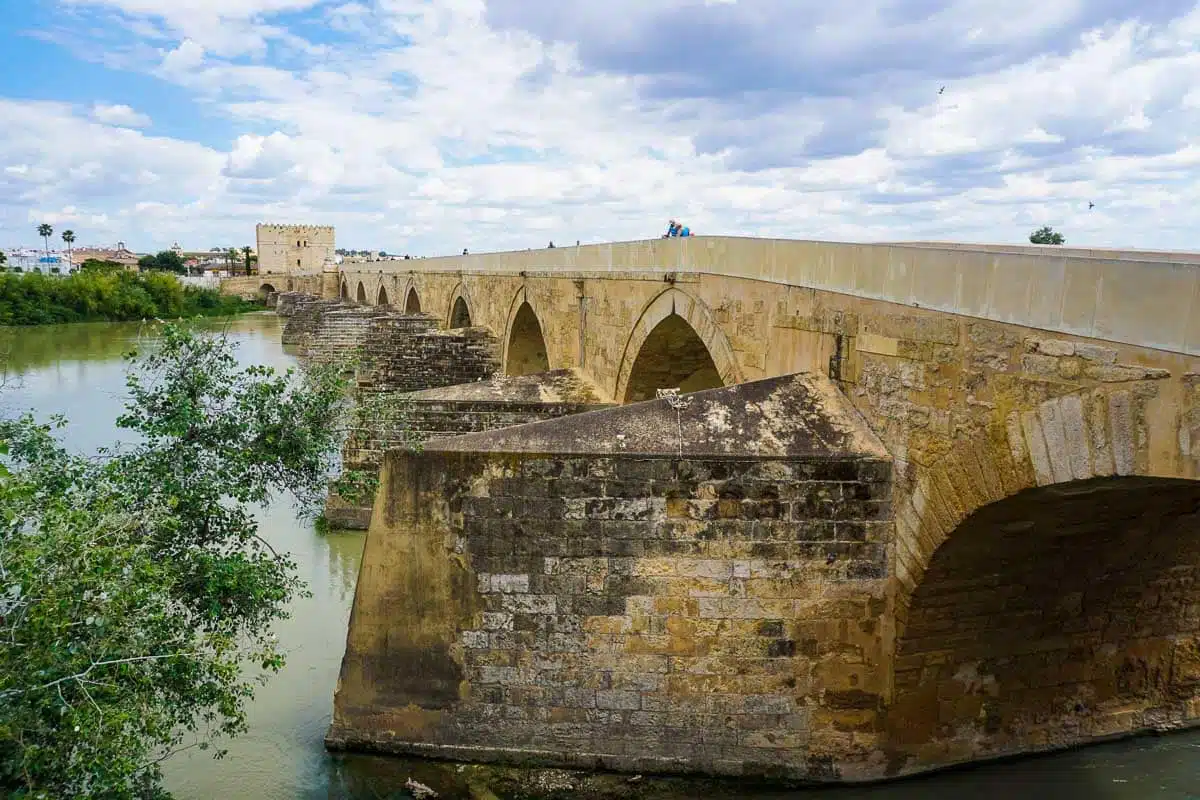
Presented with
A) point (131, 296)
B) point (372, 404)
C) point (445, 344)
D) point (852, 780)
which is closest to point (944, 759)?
point (852, 780)

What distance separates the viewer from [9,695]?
3182mm

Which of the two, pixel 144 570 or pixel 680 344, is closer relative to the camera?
pixel 144 570

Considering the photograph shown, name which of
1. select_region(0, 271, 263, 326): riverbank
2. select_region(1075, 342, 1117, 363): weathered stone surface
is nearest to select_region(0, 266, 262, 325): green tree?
select_region(0, 271, 263, 326): riverbank

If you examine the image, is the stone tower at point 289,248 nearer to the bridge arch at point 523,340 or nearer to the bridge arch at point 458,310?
the bridge arch at point 458,310

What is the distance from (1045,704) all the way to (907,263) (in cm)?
261

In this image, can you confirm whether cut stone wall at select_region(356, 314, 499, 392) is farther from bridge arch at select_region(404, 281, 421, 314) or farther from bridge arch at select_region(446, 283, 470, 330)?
bridge arch at select_region(404, 281, 421, 314)

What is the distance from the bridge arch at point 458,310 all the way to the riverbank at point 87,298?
16.4 metres

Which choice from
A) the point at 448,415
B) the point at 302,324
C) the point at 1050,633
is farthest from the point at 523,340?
the point at 302,324

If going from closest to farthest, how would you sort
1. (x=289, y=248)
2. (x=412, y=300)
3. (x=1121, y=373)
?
(x=1121, y=373), (x=412, y=300), (x=289, y=248)

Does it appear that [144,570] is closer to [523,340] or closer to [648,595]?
[648,595]

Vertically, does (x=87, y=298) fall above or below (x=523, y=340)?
above

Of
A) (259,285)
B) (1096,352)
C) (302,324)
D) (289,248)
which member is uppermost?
(289,248)

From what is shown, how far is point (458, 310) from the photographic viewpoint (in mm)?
18969

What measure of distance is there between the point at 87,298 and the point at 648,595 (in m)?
34.9
